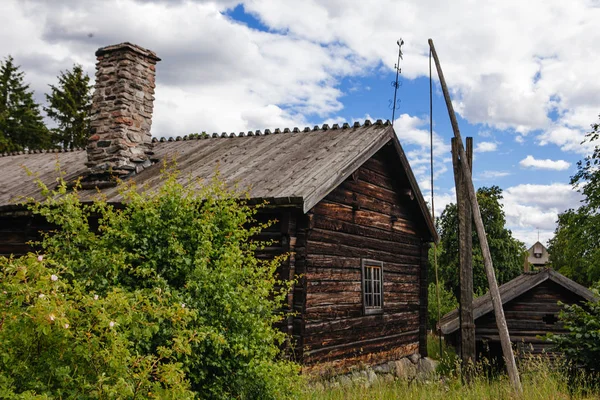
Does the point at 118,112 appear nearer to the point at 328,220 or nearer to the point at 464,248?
the point at 328,220

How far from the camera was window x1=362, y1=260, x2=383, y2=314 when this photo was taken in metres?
12.3

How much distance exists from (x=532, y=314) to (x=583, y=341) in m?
8.25

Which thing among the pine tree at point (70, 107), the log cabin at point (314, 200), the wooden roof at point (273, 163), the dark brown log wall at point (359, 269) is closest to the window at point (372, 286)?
the log cabin at point (314, 200)

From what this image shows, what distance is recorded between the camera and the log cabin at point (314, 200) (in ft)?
33.0

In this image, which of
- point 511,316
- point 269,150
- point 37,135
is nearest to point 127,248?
point 269,150

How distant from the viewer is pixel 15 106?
38.2m

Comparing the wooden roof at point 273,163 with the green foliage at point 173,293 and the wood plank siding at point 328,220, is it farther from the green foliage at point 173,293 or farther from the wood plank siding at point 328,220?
the green foliage at point 173,293

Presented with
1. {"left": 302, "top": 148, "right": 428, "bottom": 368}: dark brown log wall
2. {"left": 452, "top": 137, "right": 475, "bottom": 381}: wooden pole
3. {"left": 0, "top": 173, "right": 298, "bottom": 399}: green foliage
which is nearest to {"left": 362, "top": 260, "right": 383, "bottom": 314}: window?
{"left": 302, "top": 148, "right": 428, "bottom": 368}: dark brown log wall

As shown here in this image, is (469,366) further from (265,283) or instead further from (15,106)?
(15,106)

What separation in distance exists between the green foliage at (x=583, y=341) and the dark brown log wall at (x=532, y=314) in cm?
759

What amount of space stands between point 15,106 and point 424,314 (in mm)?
32416

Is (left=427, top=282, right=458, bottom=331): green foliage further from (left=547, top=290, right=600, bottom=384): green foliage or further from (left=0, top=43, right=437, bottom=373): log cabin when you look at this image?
(left=547, top=290, right=600, bottom=384): green foliage

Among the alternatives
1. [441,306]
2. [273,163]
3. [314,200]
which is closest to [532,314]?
[273,163]

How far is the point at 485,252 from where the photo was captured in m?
10.4
